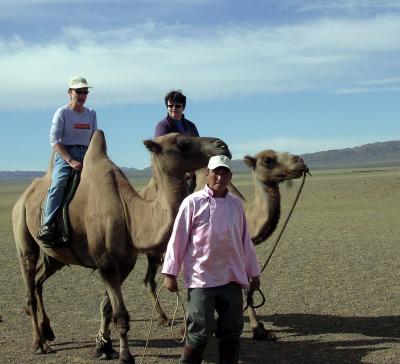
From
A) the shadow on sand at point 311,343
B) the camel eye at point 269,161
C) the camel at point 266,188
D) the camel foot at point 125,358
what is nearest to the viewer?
the camel foot at point 125,358

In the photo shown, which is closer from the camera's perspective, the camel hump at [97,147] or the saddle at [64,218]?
the saddle at [64,218]

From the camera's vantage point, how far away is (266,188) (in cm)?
919

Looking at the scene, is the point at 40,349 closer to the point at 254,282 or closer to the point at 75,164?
the point at 75,164

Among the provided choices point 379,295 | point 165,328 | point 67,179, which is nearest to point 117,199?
point 67,179

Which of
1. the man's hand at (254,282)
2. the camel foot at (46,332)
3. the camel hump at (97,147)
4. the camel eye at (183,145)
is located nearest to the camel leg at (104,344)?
the camel foot at (46,332)

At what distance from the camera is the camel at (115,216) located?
722 cm

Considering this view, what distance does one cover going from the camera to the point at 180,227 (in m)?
5.93

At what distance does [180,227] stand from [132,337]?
3711 mm

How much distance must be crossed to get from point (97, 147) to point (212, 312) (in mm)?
3100

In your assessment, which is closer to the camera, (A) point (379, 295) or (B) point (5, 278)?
(A) point (379, 295)

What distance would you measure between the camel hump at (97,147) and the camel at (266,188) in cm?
158

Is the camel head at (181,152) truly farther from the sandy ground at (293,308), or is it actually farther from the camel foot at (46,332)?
the camel foot at (46,332)

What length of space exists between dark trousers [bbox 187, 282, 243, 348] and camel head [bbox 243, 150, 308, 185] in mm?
3254

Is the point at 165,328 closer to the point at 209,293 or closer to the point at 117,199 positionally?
the point at 117,199
